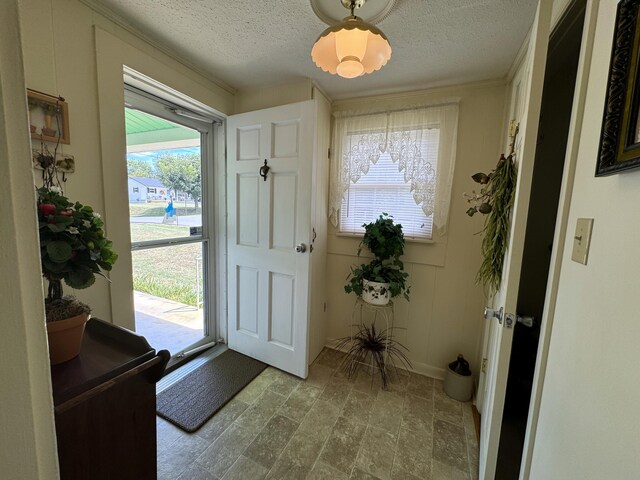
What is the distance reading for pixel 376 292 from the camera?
193 cm

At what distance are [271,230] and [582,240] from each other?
173 centimetres

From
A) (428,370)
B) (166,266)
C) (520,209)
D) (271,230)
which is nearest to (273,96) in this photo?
(271,230)

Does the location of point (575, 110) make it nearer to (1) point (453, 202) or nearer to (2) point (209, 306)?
(1) point (453, 202)

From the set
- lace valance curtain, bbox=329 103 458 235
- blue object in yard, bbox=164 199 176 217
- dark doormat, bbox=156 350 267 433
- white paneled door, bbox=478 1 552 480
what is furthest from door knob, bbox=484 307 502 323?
blue object in yard, bbox=164 199 176 217

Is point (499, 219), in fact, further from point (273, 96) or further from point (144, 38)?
point (144, 38)

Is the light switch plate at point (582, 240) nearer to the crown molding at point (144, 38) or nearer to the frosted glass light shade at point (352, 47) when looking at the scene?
the frosted glass light shade at point (352, 47)

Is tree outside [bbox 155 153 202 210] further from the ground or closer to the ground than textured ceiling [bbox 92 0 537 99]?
closer to the ground

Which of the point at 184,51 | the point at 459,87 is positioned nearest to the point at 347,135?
the point at 459,87

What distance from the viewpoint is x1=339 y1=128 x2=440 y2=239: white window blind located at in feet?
6.43

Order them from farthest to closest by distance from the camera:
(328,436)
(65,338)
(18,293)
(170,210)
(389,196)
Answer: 1. (389,196)
2. (170,210)
3. (328,436)
4. (65,338)
5. (18,293)

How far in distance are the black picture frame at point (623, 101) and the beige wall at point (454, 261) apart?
1.39 meters

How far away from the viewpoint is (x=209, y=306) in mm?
2363

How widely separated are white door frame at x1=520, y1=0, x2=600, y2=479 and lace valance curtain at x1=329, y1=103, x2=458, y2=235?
1.12 metres

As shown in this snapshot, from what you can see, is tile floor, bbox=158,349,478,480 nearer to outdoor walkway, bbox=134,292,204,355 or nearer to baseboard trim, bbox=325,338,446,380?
baseboard trim, bbox=325,338,446,380
